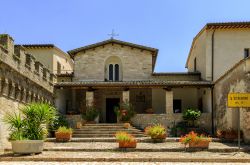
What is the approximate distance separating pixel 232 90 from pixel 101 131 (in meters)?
7.93

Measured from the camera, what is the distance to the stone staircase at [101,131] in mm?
22281

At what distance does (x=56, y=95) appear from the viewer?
2659 centimetres

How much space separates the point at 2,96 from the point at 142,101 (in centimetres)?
1494

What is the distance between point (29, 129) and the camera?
49.7 feet

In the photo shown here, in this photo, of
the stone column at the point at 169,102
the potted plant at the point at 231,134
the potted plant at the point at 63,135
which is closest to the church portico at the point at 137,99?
the stone column at the point at 169,102

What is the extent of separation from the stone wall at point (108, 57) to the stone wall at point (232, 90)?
6184mm

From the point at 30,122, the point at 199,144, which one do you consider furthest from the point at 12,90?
the point at 199,144

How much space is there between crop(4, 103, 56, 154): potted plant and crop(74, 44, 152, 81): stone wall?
1337cm

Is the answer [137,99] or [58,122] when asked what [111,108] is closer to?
[137,99]

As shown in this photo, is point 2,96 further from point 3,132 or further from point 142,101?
point 142,101

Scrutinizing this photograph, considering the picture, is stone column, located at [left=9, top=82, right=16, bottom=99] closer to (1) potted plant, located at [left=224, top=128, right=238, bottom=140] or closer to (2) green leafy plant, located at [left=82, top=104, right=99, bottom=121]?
(2) green leafy plant, located at [left=82, top=104, right=99, bottom=121]

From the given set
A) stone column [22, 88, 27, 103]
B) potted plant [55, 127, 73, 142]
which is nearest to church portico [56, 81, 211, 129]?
potted plant [55, 127, 73, 142]

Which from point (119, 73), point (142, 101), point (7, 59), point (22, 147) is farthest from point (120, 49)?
point (22, 147)

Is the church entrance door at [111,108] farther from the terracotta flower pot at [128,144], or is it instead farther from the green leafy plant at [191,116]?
the terracotta flower pot at [128,144]
